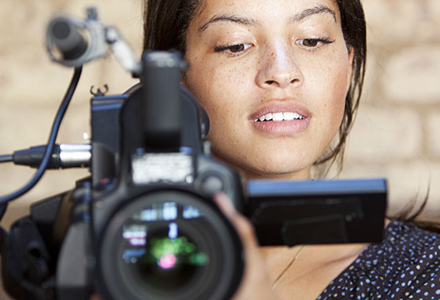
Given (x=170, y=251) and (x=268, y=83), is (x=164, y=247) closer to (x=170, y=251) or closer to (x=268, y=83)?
(x=170, y=251)

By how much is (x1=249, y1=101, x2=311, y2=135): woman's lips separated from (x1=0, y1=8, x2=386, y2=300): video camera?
0.40m

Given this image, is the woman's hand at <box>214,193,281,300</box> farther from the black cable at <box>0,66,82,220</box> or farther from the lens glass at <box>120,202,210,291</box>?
the black cable at <box>0,66,82,220</box>

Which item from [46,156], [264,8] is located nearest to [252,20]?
[264,8]

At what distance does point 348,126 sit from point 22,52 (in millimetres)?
970

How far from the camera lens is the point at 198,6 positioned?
1.12m

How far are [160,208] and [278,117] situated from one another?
0.51 m

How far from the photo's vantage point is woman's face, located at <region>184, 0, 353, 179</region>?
101 centimetres

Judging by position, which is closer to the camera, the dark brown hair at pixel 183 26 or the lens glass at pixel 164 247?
the lens glass at pixel 164 247

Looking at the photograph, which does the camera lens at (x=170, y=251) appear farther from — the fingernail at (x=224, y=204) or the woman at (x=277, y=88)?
the woman at (x=277, y=88)

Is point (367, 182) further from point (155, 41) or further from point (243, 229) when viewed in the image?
point (155, 41)

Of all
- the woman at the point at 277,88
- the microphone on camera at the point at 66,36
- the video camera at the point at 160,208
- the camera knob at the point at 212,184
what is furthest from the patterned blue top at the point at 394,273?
the microphone on camera at the point at 66,36

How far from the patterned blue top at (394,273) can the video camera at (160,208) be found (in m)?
0.49

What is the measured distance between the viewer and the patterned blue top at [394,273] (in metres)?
1.06

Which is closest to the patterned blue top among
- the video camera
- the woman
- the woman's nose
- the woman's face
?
the woman
